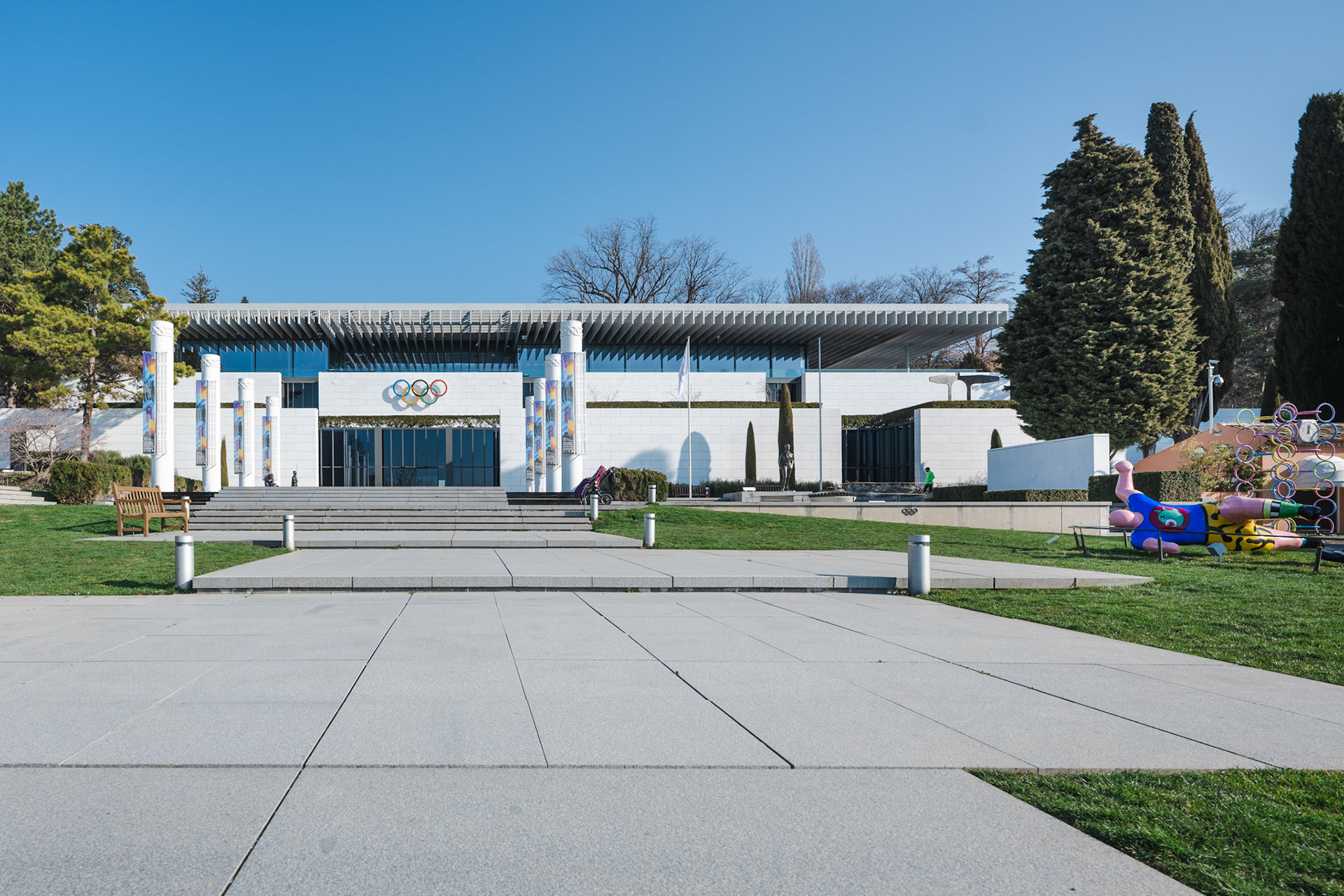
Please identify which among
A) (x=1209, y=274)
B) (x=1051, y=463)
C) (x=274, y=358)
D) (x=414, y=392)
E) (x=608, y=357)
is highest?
(x=1209, y=274)

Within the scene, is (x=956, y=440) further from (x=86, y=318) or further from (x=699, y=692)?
(x=86, y=318)

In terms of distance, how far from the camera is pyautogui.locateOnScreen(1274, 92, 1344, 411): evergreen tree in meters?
29.0

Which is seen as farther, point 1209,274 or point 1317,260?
point 1209,274

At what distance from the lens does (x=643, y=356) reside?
47.4 metres

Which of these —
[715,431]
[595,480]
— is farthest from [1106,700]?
[715,431]

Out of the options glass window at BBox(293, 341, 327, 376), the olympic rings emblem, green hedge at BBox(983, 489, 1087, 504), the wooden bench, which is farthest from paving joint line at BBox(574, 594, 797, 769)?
glass window at BBox(293, 341, 327, 376)

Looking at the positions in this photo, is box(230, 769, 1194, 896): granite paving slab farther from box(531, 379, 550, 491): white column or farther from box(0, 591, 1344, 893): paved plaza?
box(531, 379, 550, 491): white column

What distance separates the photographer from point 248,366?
147ft

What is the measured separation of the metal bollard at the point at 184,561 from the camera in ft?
32.3

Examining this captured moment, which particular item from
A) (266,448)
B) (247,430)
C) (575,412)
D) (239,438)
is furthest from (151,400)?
(575,412)

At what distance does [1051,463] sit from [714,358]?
926 inches

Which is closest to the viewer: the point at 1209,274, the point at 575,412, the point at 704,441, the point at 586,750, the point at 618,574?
the point at 586,750

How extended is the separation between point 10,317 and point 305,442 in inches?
500

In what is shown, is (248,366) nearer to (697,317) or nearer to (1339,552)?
(697,317)
